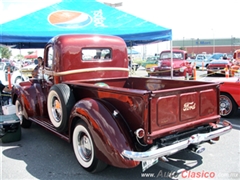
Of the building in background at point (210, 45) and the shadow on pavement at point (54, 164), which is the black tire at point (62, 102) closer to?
the shadow on pavement at point (54, 164)

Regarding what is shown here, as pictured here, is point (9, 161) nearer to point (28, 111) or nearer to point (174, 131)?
point (28, 111)

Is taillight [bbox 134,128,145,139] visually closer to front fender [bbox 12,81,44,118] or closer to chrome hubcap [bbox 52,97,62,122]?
chrome hubcap [bbox 52,97,62,122]

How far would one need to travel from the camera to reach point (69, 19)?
8461mm

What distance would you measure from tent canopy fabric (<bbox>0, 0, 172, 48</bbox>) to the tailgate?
4.42m

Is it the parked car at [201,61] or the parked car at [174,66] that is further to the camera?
the parked car at [201,61]

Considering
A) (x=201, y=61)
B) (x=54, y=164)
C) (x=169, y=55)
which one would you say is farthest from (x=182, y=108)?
(x=201, y=61)

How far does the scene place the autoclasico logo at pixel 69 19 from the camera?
8.31 metres

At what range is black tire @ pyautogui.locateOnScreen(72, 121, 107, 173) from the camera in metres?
3.37

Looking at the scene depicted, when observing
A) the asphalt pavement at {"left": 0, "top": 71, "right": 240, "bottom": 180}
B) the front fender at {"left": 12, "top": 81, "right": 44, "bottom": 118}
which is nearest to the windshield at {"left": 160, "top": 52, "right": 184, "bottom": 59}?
the asphalt pavement at {"left": 0, "top": 71, "right": 240, "bottom": 180}

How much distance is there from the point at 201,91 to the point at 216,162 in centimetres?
114

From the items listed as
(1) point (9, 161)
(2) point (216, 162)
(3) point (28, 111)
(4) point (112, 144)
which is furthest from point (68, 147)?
(2) point (216, 162)

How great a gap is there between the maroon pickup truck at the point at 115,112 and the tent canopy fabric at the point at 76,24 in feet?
9.44

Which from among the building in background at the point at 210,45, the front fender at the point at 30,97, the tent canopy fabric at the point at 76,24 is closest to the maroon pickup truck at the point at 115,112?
the front fender at the point at 30,97

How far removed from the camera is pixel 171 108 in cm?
322
